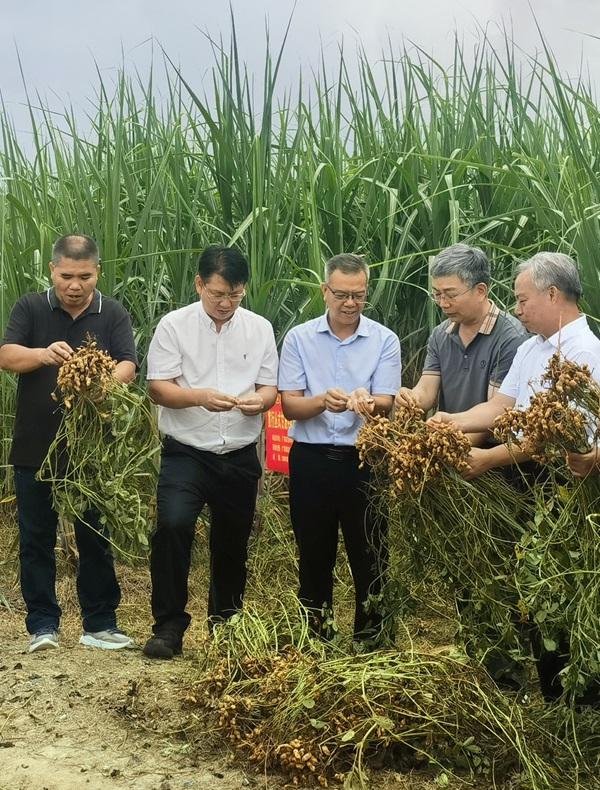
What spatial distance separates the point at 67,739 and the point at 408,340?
2953 mm

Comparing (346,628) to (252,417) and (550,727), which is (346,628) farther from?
(550,727)

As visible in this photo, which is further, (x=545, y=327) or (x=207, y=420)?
(x=207, y=420)

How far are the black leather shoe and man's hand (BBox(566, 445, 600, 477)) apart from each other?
1949mm

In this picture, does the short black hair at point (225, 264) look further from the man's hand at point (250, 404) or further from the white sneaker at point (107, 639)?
the white sneaker at point (107, 639)

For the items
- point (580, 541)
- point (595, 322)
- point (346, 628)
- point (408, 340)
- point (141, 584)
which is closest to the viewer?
point (580, 541)

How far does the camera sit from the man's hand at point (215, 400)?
428 centimetres

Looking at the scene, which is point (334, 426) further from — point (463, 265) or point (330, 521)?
point (463, 265)

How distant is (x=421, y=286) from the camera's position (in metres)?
5.69

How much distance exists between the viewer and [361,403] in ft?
13.4

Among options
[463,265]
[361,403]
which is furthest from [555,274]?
[361,403]

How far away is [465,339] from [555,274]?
0.65m

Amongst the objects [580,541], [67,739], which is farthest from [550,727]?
[67,739]

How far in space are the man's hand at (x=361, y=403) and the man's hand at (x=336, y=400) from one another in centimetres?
3

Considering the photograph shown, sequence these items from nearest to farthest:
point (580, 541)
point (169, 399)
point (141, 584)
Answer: point (580, 541)
point (169, 399)
point (141, 584)
